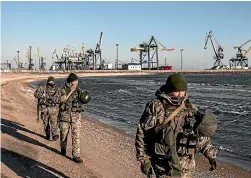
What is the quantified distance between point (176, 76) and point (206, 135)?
2.49 feet

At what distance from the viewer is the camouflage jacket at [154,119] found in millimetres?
3771

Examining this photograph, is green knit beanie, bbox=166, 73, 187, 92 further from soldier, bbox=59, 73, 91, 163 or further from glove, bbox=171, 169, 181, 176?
soldier, bbox=59, 73, 91, 163

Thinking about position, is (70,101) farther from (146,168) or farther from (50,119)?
(146,168)

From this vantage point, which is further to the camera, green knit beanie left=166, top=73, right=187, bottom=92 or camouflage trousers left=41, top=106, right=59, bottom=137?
camouflage trousers left=41, top=106, right=59, bottom=137

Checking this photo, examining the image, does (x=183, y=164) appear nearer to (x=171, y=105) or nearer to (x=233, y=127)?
(x=171, y=105)

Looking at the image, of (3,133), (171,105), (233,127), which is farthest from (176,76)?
(233,127)

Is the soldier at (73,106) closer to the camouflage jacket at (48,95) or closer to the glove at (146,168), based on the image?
the camouflage jacket at (48,95)

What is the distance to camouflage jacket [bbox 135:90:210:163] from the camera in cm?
377

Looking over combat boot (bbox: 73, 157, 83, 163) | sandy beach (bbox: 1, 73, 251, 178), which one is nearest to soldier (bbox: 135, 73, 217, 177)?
sandy beach (bbox: 1, 73, 251, 178)

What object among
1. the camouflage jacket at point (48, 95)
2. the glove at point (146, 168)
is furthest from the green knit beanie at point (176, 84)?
the camouflage jacket at point (48, 95)

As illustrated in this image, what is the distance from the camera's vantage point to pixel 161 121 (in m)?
3.77

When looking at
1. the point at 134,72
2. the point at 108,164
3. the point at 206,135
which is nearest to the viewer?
the point at 206,135

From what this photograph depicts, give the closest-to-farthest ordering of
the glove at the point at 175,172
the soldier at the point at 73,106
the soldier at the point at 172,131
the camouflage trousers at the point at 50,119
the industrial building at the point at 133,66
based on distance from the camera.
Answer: the soldier at the point at 172,131, the glove at the point at 175,172, the soldier at the point at 73,106, the camouflage trousers at the point at 50,119, the industrial building at the point at 133,66

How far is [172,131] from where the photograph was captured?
145 inches
